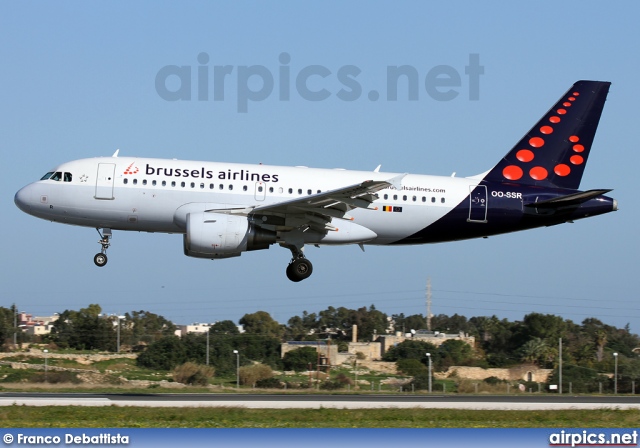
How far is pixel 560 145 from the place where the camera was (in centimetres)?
3862

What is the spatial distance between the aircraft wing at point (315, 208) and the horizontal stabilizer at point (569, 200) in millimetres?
5669

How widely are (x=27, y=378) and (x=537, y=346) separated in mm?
46817

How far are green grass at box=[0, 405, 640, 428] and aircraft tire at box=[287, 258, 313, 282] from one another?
10.1m

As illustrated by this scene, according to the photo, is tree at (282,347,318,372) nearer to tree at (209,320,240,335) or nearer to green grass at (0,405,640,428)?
green grass at (0,405,640,428)

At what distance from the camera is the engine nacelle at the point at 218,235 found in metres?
32.4

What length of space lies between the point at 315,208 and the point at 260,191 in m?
2.36

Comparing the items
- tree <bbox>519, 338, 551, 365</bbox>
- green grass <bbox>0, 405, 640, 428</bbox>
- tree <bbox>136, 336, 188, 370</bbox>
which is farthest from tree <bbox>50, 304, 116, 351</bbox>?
green grass <bbox>0, 405, 640, 428</bbox>

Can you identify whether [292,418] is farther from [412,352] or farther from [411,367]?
[412,352]

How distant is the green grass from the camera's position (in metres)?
21.8

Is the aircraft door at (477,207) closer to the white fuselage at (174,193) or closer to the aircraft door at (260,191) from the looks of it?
the white fuselage at (174,193)

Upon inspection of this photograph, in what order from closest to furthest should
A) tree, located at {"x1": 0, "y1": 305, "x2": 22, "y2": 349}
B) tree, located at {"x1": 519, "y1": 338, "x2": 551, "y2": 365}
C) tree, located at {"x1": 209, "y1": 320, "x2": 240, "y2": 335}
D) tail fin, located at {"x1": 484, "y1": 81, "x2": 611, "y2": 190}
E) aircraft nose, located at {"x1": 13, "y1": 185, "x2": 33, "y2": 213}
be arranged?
aircraft nose, located at {"x1": 13, "y1": 185, "x2": 33, "y2": 213}
tail fin, located at {"x1": 484, "y1": 81, "x2": 611, "y2": 190}
tree, located at {"x1": 0, "y1": 305, "x2": 22, "y2": 349}
tree, located at {"x1": 519, "y1": 338, "x2": 551, "y2": 365}
tree, located at {"x1": 209, "y1": 320, "x2": 240, "y2": 335}

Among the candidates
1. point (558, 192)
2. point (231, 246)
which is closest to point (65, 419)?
point (231, 246)

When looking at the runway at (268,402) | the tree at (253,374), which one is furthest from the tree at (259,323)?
the runway at (268,402)

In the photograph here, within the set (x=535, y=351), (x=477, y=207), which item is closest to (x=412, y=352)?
(x=535, y=351)
